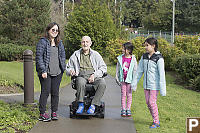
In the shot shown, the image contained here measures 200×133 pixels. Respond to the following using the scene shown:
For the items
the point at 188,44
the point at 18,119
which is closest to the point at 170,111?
the point at 18,119

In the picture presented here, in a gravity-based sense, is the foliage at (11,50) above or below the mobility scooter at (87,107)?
above

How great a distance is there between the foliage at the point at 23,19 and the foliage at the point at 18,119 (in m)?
15.1

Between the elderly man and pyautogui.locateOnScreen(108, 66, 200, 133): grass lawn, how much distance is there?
922mm

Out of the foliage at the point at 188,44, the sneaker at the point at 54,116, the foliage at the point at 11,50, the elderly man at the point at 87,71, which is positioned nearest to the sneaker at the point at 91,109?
Result: the elderly man at the point at 87,71

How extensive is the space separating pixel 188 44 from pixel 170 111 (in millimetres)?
10748

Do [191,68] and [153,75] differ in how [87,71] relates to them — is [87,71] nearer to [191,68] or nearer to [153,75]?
[153,75]

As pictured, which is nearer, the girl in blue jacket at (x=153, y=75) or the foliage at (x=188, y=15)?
the girl in blue jacket at (x=153, y=75)

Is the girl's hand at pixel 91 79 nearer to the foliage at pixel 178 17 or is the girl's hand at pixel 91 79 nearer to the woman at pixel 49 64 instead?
the woman at pixel 49 64

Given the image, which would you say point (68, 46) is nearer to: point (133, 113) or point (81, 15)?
point (81, 15)

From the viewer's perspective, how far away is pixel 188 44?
17.3m

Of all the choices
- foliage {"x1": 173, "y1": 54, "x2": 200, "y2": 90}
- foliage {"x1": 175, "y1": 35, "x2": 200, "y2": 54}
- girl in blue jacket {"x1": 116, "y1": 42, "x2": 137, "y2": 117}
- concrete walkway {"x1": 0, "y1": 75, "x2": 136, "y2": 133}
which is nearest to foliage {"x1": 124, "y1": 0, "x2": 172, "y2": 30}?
foliage {"x1": 175, "y1": 35, "x2": 200, "y2": 54}

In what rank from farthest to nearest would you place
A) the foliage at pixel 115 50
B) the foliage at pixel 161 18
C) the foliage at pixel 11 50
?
the foliage at pixel 161 18
the foliage at pixel 11 50
the foliage at pixel 115 50

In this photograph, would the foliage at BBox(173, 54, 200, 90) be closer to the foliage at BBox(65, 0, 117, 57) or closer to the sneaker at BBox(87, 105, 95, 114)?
the sneaker at BBox(87, 105, 95, 114)

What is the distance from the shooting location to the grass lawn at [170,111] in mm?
5762
